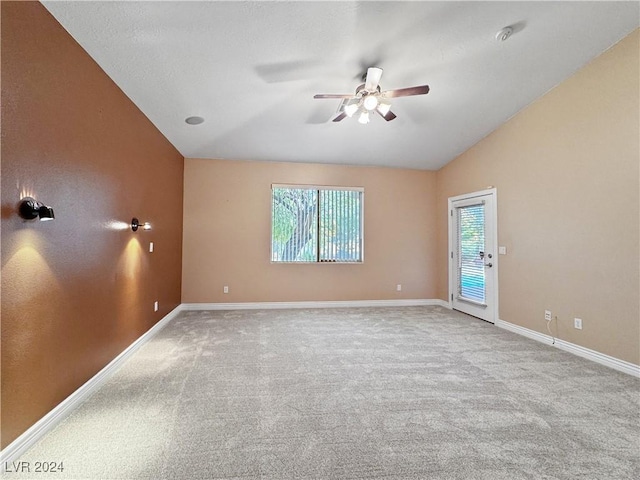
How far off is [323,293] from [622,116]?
180 inches

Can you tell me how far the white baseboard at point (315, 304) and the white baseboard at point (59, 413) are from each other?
1.98 m

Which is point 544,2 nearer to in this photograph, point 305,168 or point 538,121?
point 538,121

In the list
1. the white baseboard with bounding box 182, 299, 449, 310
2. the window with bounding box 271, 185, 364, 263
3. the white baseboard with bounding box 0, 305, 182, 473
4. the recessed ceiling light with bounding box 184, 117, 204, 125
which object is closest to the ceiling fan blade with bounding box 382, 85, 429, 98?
the recessed ceiling light with bounding box 184, 117, 204, 125

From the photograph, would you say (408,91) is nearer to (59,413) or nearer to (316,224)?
(316,224)

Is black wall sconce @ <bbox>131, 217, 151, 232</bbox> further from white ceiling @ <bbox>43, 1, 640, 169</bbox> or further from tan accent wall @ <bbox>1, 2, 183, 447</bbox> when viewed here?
white ceiling @ <bbox>43, 1, 640, 169</bbox>

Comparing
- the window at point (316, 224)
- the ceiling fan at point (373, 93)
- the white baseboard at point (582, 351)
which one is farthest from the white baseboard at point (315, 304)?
the ceiling fan at point (373, 93)

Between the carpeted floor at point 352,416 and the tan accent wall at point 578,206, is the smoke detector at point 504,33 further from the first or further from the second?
the carpeted floor at point 352,416

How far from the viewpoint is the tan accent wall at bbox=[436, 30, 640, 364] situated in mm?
2885

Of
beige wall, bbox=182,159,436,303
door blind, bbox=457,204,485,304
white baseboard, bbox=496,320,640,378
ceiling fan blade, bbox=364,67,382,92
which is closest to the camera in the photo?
ceiling fan blade, bbox=364,67,382,92

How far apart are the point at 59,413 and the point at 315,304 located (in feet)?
12.9

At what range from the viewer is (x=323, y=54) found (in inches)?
110

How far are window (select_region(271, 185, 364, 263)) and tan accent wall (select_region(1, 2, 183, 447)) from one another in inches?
97.5

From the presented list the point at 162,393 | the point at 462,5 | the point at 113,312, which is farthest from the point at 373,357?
the point at 462,5

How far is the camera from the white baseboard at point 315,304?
5287mm
